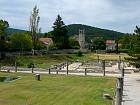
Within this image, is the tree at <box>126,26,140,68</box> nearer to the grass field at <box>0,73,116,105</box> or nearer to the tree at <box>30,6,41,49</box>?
the grass field at <box>0,73,116,105</box>

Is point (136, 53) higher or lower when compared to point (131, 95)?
higher

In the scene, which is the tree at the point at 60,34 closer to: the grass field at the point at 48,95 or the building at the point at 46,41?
the building at the point at 46,41

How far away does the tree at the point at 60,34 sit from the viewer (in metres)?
116

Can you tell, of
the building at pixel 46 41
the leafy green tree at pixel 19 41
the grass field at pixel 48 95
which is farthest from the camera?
the building at pixel 46 41

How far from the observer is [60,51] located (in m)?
106

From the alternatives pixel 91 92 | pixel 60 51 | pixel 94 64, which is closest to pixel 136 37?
pixel 91 92

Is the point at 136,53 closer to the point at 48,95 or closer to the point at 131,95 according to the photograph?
the point at 131,95

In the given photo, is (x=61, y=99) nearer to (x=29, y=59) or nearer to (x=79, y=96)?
(x=79, y=96)

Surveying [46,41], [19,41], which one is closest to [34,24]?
[19,41]

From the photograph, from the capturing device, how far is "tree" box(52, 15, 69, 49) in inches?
4550

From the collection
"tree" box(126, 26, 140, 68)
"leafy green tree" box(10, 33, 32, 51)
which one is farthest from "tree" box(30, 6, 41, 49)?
"tree" box(126, 26, 140, 68)

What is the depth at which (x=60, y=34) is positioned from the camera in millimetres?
117000

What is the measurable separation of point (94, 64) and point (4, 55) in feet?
52.6

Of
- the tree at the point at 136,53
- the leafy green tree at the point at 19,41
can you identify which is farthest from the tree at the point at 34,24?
the tree at the point at 136,53
